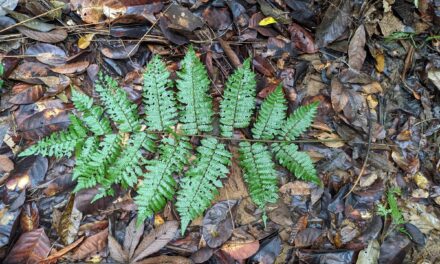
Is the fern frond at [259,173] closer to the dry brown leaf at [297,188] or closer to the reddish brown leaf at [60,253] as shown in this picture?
the dry brown leaf at [297,188]

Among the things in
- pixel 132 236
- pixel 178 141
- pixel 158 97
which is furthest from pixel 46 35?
pixel 132 236

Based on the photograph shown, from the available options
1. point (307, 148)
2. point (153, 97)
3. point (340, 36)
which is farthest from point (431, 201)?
point (153, 97)

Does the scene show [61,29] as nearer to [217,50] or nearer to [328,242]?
[217,50]

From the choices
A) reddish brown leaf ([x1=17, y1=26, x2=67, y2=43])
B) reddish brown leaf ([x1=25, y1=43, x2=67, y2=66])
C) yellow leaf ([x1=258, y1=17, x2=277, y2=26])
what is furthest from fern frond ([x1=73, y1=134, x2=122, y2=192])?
yellow leaf ([x1=258, y1=17, x2=277, y2=26])

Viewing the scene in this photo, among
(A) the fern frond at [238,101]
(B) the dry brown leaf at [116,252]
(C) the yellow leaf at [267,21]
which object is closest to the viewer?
(B) the dry brown leaf at [116,252]

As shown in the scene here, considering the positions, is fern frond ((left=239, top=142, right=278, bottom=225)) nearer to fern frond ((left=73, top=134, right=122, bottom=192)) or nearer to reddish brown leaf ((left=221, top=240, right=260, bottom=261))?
reddish brown leaf ((left=221, top=240, right=260, bottom=261))

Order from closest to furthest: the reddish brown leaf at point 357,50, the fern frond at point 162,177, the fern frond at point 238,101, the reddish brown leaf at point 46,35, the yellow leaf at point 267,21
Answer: the fern frond at point 162,177 < the fern frond at point 238,101 < the reddish brown leaf at point 46,35 < the yellow leaf at point 267,21 < the reddish brown leaf at point 357,50

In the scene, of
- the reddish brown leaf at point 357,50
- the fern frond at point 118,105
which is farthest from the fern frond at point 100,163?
the reddish brown leaf at point 357,50
